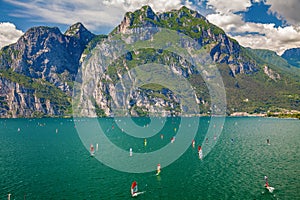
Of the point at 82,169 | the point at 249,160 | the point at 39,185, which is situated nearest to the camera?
the point at 39,185

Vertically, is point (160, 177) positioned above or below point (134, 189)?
below

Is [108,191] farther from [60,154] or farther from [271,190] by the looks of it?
[60,154]

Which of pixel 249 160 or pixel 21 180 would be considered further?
pixel 249 160

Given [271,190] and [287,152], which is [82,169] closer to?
[271,190]

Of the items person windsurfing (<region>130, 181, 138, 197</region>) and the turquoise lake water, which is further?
the turquoise lake water

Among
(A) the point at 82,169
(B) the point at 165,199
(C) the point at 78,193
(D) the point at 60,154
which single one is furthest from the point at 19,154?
(B) the point at 165,199

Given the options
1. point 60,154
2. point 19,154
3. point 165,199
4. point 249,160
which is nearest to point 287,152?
point 249,160

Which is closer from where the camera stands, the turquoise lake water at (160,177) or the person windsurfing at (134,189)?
the person windsurfing at (134,189)

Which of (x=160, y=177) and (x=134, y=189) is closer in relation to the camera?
(x=134, y=189)

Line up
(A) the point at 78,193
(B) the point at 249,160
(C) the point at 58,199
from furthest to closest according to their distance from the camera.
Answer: (B) the point at 249,160, (A) the point at 78,193, (C) the point at 58,199
